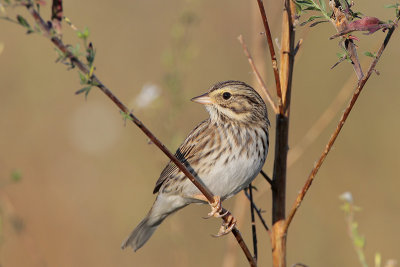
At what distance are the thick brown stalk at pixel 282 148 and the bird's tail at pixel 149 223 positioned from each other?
1276 mm

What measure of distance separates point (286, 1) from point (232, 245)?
1.44 metres

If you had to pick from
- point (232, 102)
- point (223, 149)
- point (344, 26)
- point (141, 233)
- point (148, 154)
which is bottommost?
point (148, 154)

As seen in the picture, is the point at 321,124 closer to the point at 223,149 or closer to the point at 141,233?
the point at 223,149

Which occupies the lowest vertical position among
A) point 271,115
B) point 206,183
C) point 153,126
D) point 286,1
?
point 271,115

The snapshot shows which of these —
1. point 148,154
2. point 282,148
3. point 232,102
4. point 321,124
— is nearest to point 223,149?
point 232,102

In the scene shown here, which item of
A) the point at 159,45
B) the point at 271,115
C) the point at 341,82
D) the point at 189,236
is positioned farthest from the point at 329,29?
the point at 189,236

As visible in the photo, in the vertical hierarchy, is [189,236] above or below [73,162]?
below

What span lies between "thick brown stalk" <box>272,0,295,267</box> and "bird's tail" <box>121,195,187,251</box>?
1276mm

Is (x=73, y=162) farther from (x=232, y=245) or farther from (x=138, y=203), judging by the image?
(x=232, y=245)

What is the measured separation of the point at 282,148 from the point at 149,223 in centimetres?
169

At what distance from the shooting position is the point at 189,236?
5691mm

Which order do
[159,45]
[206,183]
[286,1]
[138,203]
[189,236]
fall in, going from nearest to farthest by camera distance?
[286,1] → [206,183] → [138,203] → [189,236] → [159,45]

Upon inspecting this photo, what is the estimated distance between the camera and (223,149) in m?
A: 3.31

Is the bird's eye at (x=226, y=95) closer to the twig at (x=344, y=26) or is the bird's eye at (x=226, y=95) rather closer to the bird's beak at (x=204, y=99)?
the bird's beak at (x=204, y=99)
